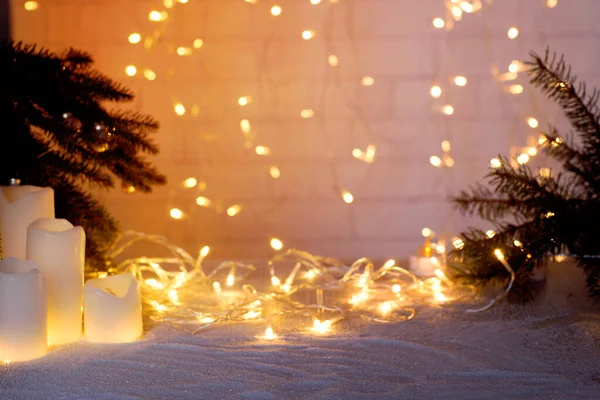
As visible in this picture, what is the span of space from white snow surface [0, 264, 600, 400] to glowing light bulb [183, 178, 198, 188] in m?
0.73

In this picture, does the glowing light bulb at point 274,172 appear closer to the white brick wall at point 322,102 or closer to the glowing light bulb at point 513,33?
the white brick wall at point 322,102

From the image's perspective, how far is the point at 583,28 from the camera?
6.22 feet

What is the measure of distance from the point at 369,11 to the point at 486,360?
1.08 meters

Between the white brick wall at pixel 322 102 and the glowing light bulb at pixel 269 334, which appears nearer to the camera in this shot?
the glowing light bulb at pixel 269 334

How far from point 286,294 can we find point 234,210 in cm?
51

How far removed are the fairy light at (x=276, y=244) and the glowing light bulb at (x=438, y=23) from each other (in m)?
0.69

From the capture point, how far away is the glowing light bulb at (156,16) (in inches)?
75.6

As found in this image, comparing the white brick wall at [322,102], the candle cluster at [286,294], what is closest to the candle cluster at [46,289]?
the candle cluster at [286,294]

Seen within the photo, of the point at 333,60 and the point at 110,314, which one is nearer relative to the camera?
the point at 110,314

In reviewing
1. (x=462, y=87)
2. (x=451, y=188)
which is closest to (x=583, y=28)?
(x=462, y=87)

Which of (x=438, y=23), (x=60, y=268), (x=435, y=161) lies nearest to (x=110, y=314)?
(x=60, y=268)

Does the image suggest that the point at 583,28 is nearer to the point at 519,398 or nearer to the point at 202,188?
the point at 202,188

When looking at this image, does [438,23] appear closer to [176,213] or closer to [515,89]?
[515,89]

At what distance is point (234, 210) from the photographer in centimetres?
196
